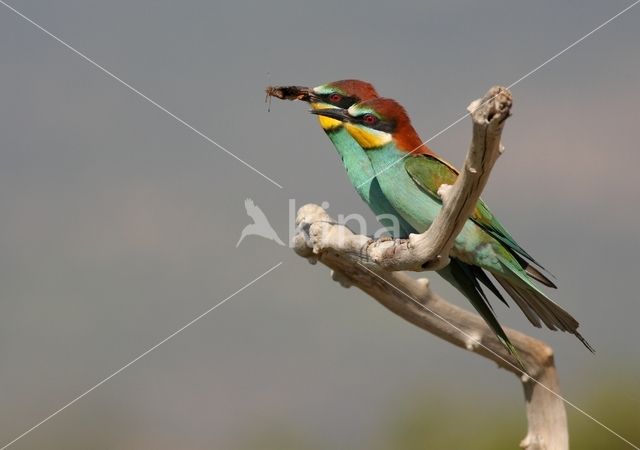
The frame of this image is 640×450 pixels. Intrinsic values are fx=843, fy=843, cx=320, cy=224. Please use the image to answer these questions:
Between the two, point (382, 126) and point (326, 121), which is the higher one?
point (382, 126)

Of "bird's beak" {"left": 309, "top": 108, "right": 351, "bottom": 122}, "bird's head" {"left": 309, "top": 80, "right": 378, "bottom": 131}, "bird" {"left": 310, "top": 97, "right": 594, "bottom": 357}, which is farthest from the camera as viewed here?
"bird's head" {"left": 309, "top": 80, "right": 378, "bottom": 131}

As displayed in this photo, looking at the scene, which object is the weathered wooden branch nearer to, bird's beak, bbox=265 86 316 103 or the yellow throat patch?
the yellow throat patch

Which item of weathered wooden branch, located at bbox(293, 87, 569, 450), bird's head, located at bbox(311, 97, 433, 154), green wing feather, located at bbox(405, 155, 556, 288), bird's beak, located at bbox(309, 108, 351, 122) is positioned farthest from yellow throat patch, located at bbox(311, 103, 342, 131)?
green wing feather, located at bbox(405, 155, 556, 288)

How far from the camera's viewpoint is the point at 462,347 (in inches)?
151

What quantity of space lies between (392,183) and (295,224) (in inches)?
25.2

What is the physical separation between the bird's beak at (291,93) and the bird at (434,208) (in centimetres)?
37

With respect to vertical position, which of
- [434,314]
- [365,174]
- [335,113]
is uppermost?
[335,113]

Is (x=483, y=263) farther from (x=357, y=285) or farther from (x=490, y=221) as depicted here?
(x=357, y=285)

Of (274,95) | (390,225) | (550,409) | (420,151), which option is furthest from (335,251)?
(550,409)

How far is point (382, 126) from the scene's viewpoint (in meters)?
3.27

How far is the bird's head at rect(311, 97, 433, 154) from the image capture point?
10.7 ft

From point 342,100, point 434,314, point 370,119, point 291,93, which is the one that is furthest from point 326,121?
point 434,314

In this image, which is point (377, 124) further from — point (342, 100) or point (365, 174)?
point (342, 100)

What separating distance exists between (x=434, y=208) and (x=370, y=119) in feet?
1.52
